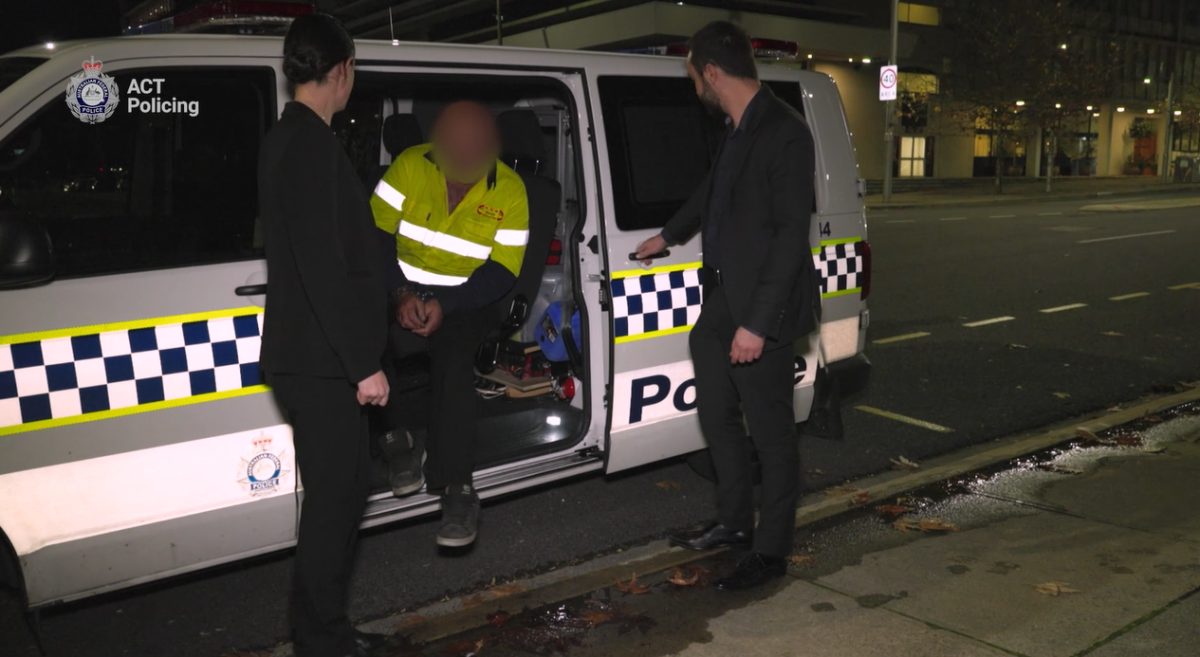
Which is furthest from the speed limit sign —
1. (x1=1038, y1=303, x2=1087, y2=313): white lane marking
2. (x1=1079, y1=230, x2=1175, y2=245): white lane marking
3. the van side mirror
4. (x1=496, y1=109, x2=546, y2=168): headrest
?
the van side mirror

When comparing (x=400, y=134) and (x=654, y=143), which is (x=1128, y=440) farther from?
(x=400, y=134)

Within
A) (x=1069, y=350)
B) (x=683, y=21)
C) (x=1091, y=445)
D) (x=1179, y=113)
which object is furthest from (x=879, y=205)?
(x=1179, y=113)

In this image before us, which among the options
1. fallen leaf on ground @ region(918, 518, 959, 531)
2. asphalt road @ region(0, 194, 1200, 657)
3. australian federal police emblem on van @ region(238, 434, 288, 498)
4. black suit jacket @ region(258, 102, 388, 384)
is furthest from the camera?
fallen leaf on ground @ region(918, 518, 959, 531)

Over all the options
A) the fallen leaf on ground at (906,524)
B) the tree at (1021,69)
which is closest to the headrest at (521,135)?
the fallen leaf on ground at (906,524)

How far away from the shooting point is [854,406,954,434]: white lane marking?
604 cm

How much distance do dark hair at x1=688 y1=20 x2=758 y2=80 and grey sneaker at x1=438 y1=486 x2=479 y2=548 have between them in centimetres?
181

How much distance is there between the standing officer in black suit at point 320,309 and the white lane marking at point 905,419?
4062 mm

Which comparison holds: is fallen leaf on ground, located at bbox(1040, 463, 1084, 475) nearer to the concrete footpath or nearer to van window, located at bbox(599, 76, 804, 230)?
van window, located at bbox(599, 76, 804, 230)

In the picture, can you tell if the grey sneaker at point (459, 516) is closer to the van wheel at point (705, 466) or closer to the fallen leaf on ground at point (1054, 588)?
the van wheel at point (705, 466)

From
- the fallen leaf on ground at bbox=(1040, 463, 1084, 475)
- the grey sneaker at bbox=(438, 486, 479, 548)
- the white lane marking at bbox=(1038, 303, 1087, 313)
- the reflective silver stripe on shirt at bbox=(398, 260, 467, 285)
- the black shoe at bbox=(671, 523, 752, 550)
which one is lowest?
the white lane marking at bbox=(1038, 303, 1087, 313)

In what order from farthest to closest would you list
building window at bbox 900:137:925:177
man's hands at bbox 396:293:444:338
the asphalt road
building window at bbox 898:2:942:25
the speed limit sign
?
building window at bbox 900:137:925:177 < building window at bbox 898:2:942:25 < the speed limit sign < man's hands at bbox 396:293:444:338 < the asphalt road

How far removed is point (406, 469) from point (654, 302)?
1237mm

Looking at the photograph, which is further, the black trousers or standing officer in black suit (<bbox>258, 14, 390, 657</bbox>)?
the black trousers

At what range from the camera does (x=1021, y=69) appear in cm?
3781
